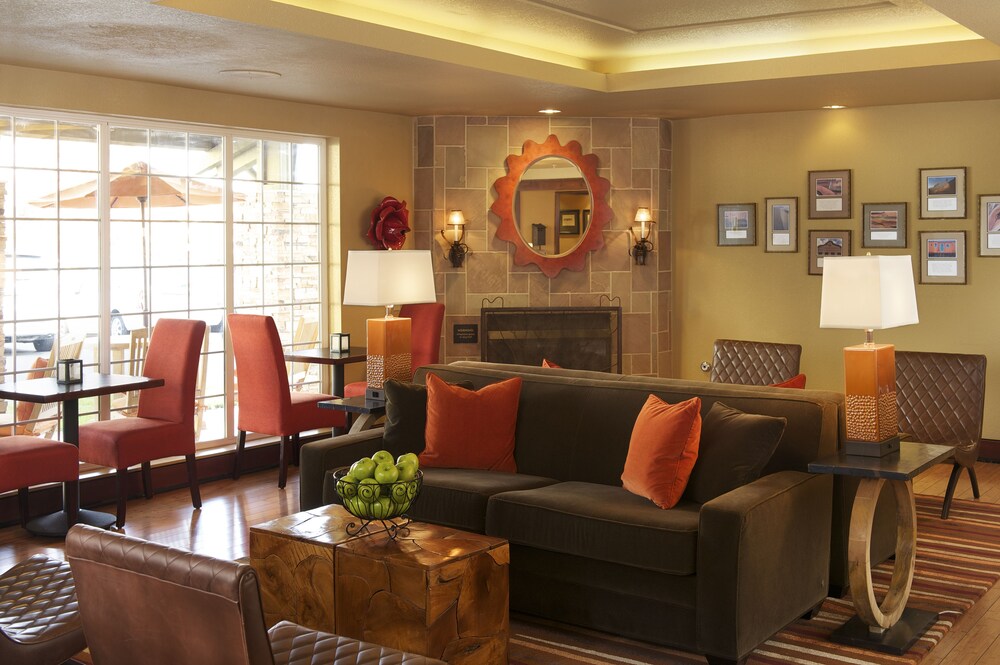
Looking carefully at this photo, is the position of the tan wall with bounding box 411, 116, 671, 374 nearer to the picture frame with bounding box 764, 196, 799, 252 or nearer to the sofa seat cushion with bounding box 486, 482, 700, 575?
the picture frame with bounding box 764, 196, 799, 252

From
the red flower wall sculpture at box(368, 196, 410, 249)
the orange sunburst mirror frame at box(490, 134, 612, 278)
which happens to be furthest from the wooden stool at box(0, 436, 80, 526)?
the orange sunburst mirror frame at box(490, 134, 612, 278)

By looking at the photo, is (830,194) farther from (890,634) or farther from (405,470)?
(405,470)

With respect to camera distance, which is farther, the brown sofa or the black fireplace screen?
the black fireplace screen

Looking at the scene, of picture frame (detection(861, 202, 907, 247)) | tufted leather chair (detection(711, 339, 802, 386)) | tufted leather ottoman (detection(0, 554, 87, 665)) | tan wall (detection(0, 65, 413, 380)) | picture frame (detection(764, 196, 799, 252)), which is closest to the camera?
tufted leather ottoman (detection(0, 554, 87, 665))

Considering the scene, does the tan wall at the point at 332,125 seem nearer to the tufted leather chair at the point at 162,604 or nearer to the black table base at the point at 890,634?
the tufted leather chair at the point at 162,604

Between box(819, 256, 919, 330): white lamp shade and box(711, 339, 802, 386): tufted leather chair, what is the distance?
230 cm

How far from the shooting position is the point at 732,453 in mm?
3988

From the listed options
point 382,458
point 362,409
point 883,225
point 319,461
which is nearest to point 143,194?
point 362,409

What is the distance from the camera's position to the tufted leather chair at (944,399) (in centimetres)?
597

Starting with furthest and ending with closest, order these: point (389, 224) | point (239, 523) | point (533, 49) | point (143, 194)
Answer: point (389, 224) → point (533, 49) → point (143, 194) → point (239, 523)

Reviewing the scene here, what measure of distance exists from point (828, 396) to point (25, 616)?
3.09m

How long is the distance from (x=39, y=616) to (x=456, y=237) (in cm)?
526

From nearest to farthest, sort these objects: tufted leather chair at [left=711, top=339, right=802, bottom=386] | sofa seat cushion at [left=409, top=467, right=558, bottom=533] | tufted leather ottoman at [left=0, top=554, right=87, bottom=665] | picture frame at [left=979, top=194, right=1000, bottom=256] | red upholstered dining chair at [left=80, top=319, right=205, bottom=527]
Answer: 1. tufted leather ottoman at [left=0, top=554, right=87, bottom=665]
2. sofa seat cushion at [left=409, top=467, right=558, bottom=533]
3. red upholstered dining chair at [left=80, top=319, right=205, bottom=527]
4. tufted leather chair at [left=711, top=339, right=802, bottom=386]
5. picture frame at [left=979, top=194, right=1000, bottom=256]

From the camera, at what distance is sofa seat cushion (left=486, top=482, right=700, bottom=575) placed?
11.9 feet
